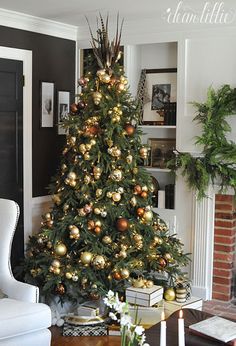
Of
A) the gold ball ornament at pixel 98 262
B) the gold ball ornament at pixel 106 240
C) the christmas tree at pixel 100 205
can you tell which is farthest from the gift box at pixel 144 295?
the gold ball ornament at pixel 106 240

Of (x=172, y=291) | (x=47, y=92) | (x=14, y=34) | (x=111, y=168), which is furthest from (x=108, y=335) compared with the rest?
(x=14, y=34)

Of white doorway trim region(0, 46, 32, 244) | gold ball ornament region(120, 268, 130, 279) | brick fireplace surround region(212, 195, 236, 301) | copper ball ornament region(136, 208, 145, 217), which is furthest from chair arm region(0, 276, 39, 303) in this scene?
brick fireplace surround region(212, 195, 236, 301)

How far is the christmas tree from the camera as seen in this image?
4.39 m

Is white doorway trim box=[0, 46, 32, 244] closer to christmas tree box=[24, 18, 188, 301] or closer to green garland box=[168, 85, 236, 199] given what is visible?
christmas tree box=[24, 18, 188, 301]

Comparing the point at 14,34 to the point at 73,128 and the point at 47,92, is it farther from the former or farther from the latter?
the point at 73,128

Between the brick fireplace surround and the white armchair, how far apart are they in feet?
6.50

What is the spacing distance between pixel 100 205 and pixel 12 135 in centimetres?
116

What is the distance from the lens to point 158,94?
18.0ft

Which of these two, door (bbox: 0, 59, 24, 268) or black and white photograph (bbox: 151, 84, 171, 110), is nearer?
door (bbox: 0, 59, 24, 268)

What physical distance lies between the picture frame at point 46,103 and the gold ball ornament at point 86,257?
153cm

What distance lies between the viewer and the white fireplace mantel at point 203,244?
5074 mm

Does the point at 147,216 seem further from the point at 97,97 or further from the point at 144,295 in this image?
the point at 97,97

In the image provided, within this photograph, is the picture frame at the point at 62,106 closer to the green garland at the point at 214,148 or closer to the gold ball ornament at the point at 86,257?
the green garland at the point at 214,148

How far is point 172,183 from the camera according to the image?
5.54 meters
